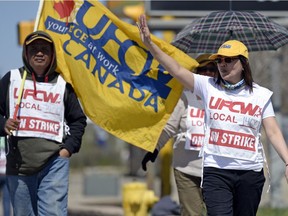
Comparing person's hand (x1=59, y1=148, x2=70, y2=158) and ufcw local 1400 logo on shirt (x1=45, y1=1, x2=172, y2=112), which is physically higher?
ufcw local 1400 logo on shirt (x1=45, y1=1, x2=172, y2=112)

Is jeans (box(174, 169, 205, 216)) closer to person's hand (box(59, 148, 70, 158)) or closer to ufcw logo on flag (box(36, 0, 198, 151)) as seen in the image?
ufcw logo on flag (box(36, 0, 198, 151))

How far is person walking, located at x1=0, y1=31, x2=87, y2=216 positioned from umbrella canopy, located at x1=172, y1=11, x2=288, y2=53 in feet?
5.57

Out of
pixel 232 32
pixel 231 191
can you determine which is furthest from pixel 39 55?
pixel 232 32

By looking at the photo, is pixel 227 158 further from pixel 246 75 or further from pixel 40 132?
pixel 40 132

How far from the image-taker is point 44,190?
8.51m

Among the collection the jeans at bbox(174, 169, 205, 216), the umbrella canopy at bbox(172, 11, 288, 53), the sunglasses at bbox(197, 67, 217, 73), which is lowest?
the jeans at bbox(174, 169, 205, 216)

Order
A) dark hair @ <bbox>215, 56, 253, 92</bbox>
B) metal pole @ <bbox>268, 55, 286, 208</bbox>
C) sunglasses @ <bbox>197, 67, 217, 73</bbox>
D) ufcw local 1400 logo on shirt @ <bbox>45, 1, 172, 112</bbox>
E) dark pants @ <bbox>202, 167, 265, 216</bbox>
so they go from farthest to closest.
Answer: metal pole @ <bbox>268, 55, 286, 208</bbox> < ufcw local 1400 logo on shirt @ <bbox>45, 1, 172, 112</bbox> < sunglasses @ <bbox>197, 67, 217, 73</bbox> < dark hair @ <bbox>215, 56, 253, 92</bbox> < dark pants @ <bbox>202, 167, 265, 216</bbox>

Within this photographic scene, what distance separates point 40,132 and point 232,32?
269cm

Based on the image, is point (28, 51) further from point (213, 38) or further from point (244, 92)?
point (213, 38)

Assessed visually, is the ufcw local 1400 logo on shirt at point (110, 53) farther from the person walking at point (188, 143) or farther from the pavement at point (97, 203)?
the pavement at point (97, 203)

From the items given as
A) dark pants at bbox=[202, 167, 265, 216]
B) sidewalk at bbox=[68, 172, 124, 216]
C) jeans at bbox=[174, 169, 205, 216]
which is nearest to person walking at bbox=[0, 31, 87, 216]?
dark pants at bbox=[202, 167, 265, 216]

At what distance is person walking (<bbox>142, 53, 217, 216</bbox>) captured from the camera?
31.2 ft

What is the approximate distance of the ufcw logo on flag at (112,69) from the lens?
948 centimetres

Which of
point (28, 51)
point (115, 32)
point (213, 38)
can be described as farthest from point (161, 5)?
point (28, 51)
